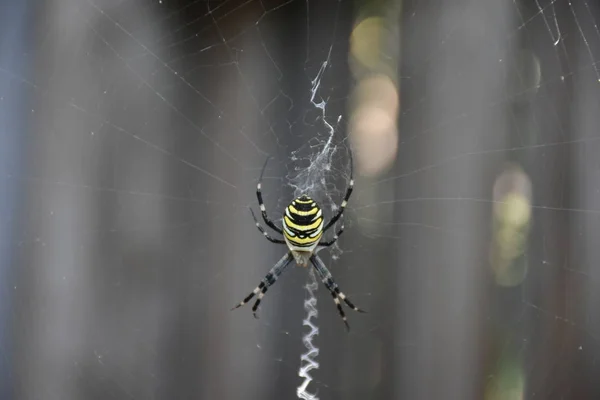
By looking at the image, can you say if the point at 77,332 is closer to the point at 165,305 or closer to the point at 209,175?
the point at 165,305

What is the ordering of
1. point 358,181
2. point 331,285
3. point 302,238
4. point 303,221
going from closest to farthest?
point 303,221 → point 302,238 → point 358,181 → point 331,285

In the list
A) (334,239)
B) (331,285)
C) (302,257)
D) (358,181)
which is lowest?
(331,285)

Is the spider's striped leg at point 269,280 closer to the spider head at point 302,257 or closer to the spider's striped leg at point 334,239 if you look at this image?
the spider head at point 302,257

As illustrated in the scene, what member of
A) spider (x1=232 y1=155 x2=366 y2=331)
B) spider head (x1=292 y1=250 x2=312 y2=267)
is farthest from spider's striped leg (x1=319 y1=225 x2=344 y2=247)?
spider head (x1=292 y1=250 x2=312 y2=267)

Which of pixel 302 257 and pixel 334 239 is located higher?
pixel 334 239

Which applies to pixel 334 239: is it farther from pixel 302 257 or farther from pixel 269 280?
pixel 269 280

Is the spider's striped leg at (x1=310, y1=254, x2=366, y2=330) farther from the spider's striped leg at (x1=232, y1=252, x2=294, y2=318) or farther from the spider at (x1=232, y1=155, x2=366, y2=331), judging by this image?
the spider's striped leg at (x1=232, y1=252, x2=294, y2=318)

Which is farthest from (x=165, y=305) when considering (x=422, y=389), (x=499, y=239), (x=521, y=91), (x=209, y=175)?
(x=521, y=91)

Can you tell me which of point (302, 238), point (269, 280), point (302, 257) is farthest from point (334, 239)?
point (269, 280)

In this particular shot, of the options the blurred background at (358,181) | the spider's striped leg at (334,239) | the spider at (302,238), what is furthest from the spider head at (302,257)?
the blurred background at (358,181)
